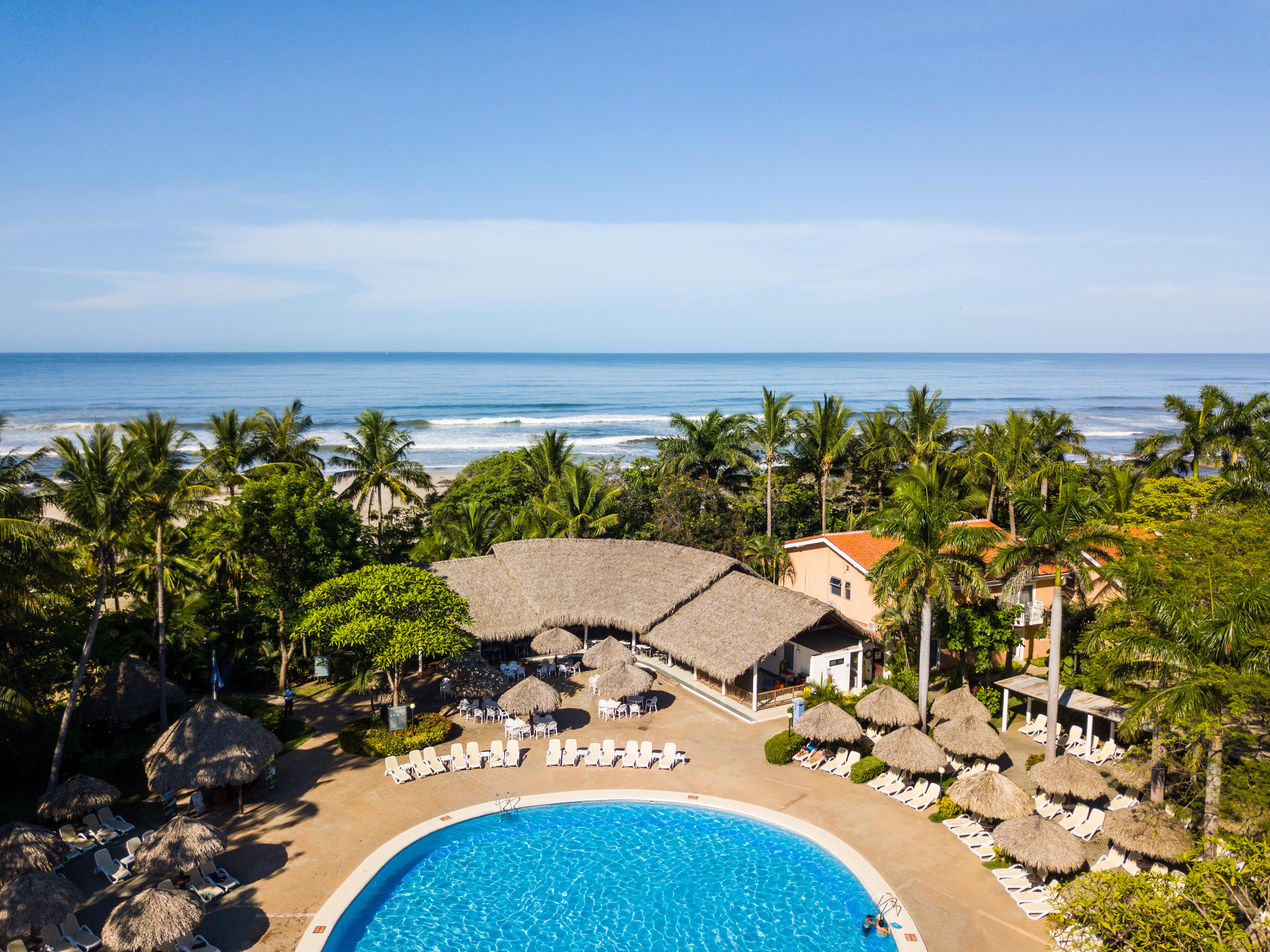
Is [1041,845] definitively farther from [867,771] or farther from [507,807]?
[507,807]

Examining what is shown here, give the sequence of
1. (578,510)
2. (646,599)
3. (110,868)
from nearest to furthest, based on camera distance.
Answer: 1. (110,868)
2. (646,599)
3. (578,510)

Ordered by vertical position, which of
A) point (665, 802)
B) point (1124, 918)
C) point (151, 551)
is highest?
point (151, 551)

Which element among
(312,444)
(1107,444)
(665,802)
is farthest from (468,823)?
(1107,444)

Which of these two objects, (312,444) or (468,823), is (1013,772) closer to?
(468,823)

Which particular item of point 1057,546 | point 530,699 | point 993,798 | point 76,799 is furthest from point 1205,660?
point 76,799

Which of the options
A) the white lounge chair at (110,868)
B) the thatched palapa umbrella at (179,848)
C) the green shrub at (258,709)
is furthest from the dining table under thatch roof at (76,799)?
the green shrub at (258,709)

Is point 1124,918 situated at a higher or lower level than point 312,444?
lower

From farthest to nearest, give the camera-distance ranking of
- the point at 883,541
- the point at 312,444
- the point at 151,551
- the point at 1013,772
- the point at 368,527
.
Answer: the point at 312,444, the point at 368,527, the point at 883,541, the point at 151,551, the point at 1013,772
